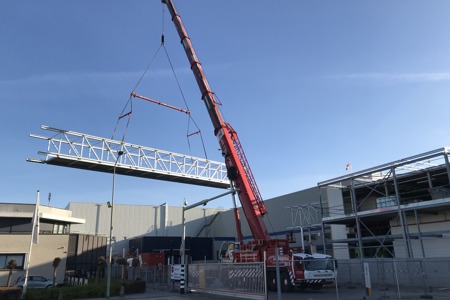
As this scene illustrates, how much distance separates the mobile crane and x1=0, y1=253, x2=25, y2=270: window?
61.2 feet

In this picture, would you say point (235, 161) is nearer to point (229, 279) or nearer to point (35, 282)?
point (229, 279)

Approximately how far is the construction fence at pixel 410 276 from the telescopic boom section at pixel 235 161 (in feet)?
22.2

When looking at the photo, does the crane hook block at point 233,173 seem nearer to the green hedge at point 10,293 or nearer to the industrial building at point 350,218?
the industrial building at point 350,218

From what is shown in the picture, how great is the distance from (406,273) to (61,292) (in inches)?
787

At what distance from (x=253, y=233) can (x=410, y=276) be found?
9376 mm

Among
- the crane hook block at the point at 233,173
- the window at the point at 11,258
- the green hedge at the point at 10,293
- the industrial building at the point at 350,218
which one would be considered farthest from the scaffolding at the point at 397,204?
the window at the point at 11,258

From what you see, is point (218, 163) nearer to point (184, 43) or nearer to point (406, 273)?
point (184, 43)

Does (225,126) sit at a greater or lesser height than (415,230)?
greater

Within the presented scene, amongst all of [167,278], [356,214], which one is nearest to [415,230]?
[356,214]

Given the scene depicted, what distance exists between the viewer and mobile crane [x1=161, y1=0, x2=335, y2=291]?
22.3 m

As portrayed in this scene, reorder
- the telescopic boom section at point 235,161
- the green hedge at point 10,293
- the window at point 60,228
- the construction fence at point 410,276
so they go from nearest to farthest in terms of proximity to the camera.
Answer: the construction fence at point 410,276
the green hedge at point 10,293
the telescopic boom section at point 235,161
the window at point 60,228

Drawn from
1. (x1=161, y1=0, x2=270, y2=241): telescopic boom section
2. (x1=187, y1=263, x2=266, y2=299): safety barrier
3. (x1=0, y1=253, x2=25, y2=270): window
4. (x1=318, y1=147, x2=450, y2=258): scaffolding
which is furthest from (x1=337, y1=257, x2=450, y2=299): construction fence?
(x1=0, y1=253, x2=25, y2=270): window

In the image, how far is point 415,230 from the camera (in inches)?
1169

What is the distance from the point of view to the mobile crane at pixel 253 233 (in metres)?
22.3
